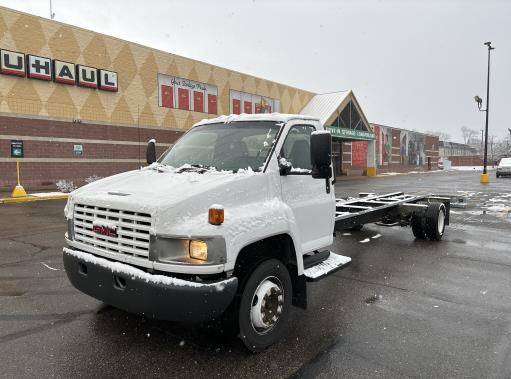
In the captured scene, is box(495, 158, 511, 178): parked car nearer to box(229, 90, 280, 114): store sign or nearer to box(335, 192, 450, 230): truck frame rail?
box(229, 90, 280, 114): store sign

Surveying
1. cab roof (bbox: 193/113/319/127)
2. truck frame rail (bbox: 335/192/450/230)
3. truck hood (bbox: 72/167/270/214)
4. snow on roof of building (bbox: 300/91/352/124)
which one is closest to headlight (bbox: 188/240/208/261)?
truck hood (bbox: 72/167/270/214)

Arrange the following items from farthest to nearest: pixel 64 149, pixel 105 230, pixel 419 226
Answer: pixel 64 149
pixel 419 226
pixel 105 230

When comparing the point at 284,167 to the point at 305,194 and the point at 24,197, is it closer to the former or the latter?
the point at 305,194

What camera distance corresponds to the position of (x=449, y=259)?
7277mm

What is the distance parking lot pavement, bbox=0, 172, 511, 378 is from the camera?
3428mm

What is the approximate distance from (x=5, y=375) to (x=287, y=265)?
8.61 feet

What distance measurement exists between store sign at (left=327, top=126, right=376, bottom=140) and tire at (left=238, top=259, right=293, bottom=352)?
3102 centimetres

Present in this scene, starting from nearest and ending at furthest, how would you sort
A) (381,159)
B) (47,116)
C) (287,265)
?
(287,265) < (47,116) < (381,159)

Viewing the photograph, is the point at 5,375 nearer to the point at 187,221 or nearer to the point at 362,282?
the point at 187,221

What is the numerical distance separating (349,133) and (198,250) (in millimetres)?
35735

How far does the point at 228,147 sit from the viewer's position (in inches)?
175

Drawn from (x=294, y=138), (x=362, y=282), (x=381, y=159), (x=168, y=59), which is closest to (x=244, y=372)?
(x=294, y=138)

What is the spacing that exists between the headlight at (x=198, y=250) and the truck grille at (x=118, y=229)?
38 cm

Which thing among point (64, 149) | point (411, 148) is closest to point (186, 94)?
point (64, 149)
